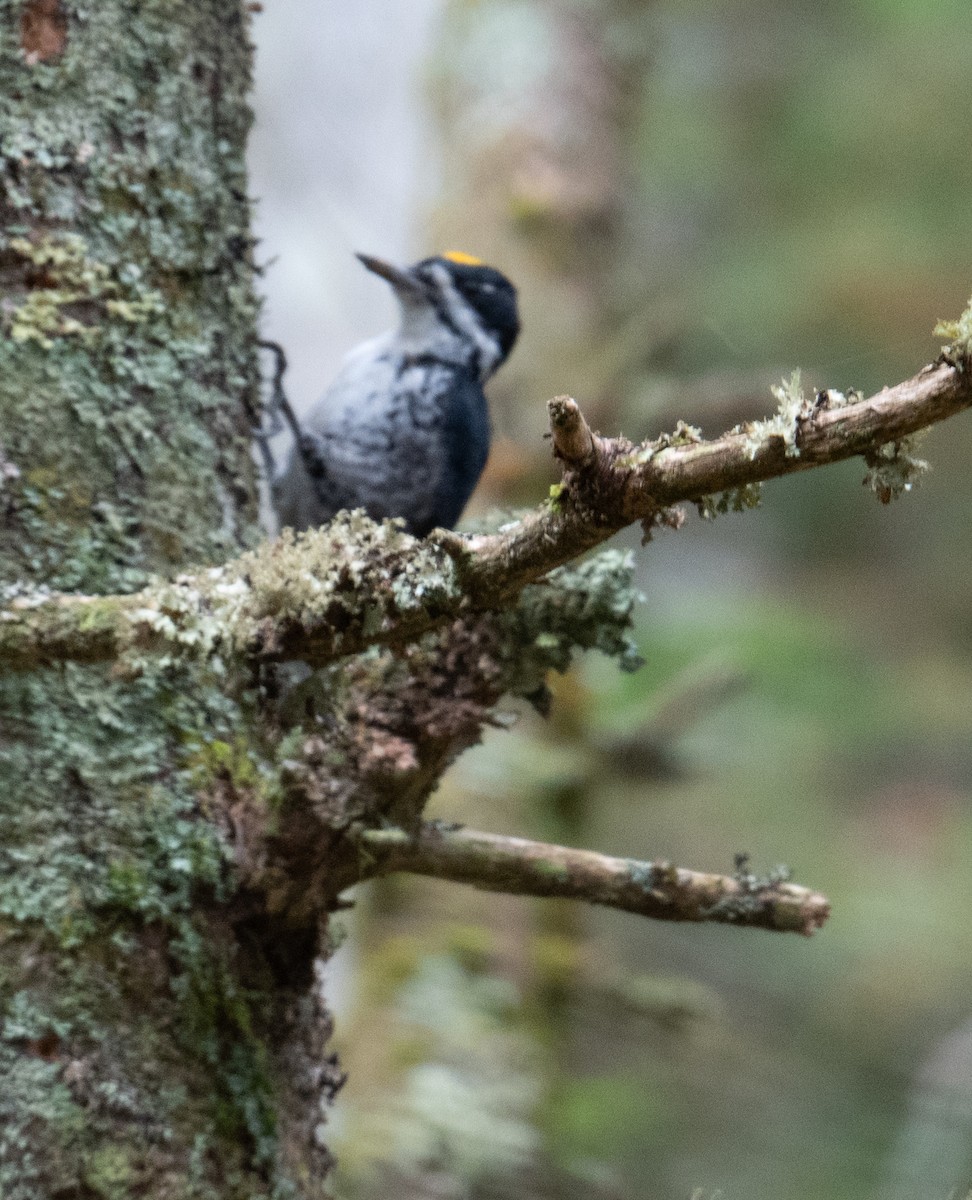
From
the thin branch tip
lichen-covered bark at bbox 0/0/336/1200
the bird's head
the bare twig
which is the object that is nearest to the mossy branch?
the thin branch tip

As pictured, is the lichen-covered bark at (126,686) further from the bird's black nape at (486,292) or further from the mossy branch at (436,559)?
the bird's black nape at (486,292)

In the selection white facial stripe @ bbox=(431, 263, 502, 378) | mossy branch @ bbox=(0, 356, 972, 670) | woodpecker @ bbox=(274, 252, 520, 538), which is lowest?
mossy branch @ bbox=(0, 356, 972, 670)

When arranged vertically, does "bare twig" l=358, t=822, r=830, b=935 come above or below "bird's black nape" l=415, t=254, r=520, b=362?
below

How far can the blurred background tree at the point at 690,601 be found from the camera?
378 cm

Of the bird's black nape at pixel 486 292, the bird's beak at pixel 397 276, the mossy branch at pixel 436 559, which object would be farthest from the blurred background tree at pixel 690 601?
the mossy branch at pixel 436 559

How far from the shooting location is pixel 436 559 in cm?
112

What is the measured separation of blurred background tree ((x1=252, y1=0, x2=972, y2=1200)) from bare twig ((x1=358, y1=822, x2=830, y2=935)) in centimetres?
144

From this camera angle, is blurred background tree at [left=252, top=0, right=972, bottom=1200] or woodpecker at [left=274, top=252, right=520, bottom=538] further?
blurred background tree at [left=252, top=0, right=972, bottom=1200]

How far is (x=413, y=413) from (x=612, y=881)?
147cm

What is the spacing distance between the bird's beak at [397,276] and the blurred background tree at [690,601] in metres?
1.02

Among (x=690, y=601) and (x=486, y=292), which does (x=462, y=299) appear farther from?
(x=690, y=601)

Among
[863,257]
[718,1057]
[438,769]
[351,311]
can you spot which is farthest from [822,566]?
[438,769]

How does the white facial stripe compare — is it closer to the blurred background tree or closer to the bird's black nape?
the bird's black nape

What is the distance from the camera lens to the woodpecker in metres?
2.78
